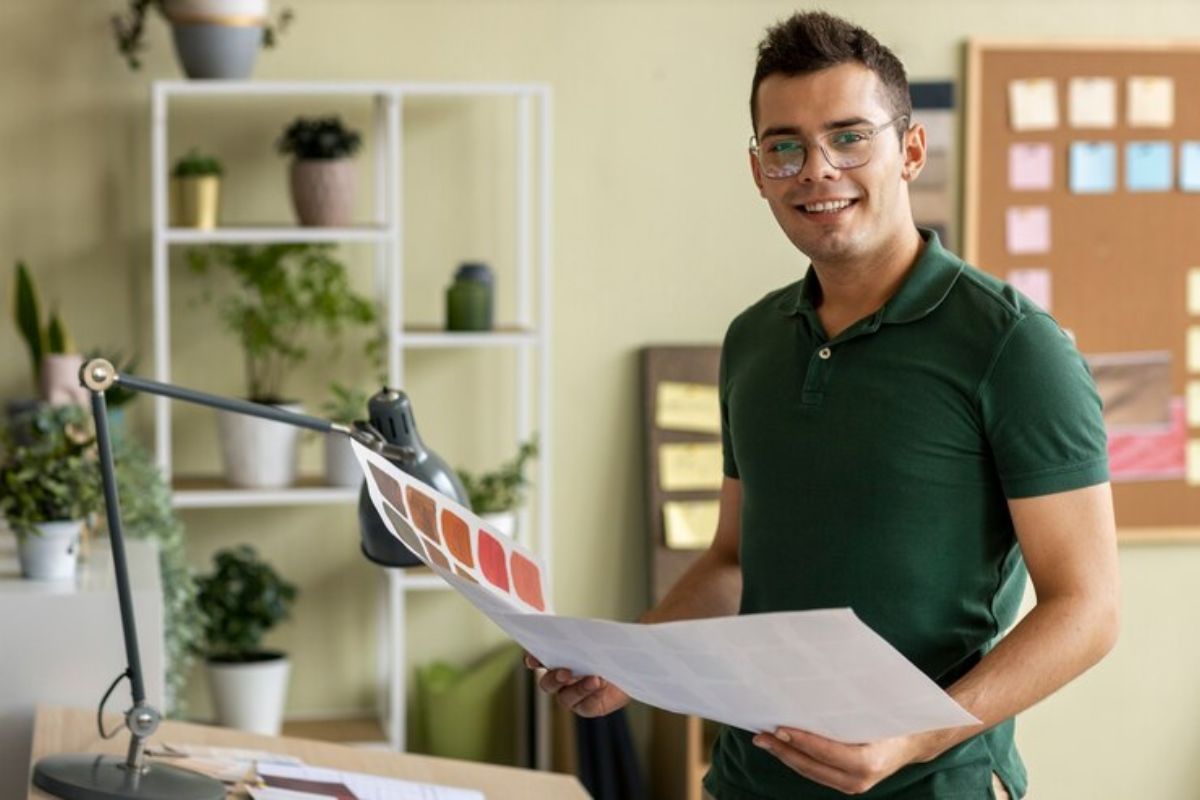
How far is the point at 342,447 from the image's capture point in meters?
3.83

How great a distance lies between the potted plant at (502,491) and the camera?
3.89 meters

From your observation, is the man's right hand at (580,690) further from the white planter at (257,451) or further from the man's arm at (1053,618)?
the white planter at (257,451)

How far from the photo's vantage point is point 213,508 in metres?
4.04

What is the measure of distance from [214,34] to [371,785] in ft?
6.47

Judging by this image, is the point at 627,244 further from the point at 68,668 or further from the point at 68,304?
the point at 68,668

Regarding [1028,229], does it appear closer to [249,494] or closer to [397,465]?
[249,494]

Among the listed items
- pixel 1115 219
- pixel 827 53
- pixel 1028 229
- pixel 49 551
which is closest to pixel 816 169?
pixel 827 53

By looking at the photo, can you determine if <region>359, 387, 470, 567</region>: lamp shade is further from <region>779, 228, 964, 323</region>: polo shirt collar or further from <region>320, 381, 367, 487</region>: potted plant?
<region>320, 381, 367, 487</region>: potted plant

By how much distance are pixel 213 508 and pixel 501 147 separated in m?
1.04

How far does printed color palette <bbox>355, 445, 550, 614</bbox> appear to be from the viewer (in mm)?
1625

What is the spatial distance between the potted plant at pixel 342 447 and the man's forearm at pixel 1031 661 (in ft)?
7.50

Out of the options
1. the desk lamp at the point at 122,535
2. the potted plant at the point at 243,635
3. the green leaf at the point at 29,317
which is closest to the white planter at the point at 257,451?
the potted plant at the point at 243,635

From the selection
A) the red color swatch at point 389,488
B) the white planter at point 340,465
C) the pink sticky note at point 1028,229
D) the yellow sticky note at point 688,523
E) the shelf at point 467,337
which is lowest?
the yellow sticky note at point 688,523

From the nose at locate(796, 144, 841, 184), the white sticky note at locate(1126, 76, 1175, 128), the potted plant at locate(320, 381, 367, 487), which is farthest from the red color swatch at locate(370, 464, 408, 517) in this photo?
the white sticky note at locate(1126, 76, 1175, 128)
